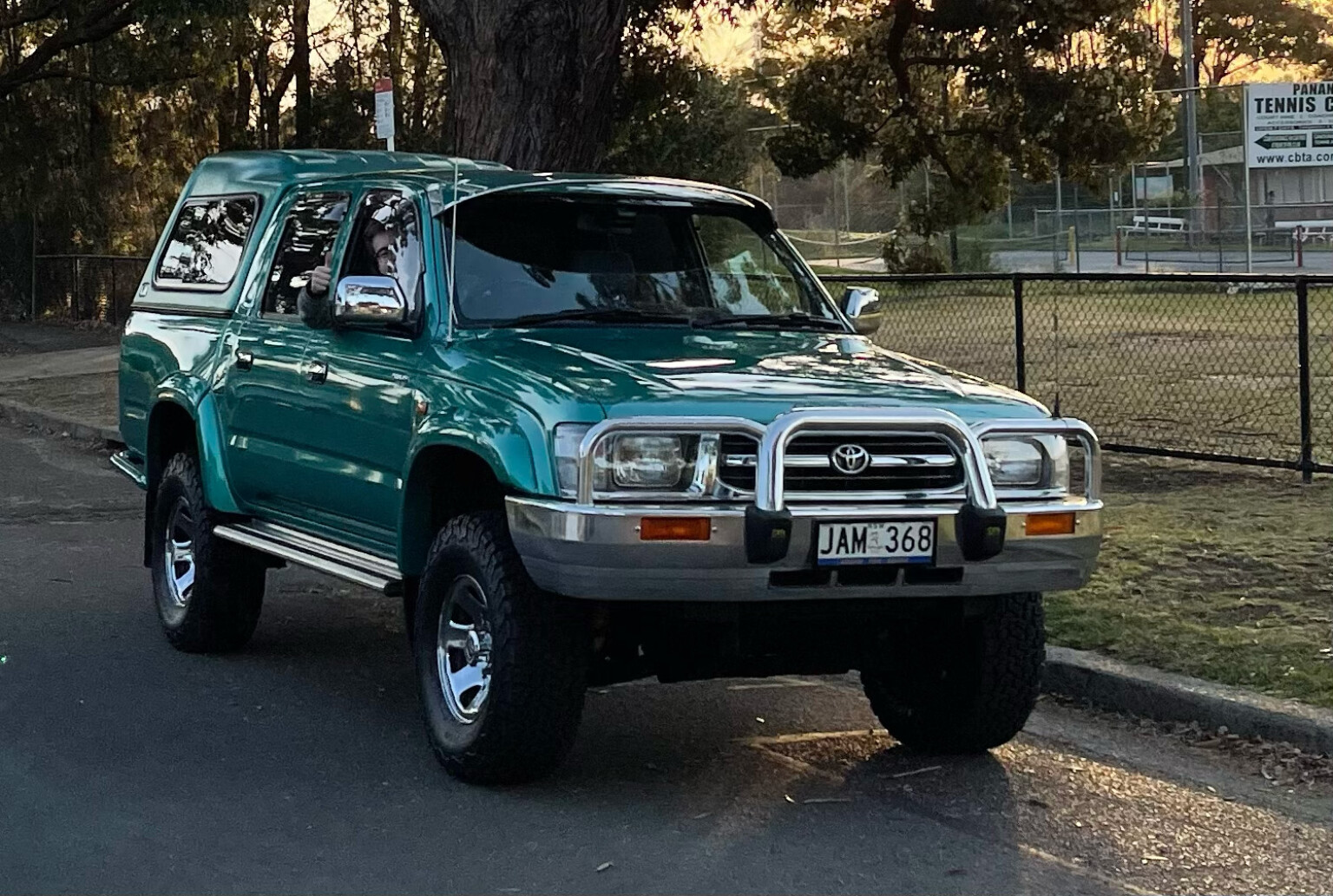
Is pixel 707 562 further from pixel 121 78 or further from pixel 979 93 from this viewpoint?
pixel 121 78

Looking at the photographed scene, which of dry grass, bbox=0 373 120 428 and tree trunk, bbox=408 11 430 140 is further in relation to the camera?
tree trunk, bbox=408 11 430 140

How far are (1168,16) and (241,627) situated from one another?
48.7m

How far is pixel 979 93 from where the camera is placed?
22.4m

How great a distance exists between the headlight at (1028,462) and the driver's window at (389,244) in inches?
81.2

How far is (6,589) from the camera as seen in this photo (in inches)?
378

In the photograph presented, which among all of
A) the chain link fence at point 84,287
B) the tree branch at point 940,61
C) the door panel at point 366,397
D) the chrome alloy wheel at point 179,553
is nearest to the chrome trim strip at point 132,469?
the chrome alloy wheel at point 179,553

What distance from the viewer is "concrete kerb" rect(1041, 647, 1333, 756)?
21.7 ft

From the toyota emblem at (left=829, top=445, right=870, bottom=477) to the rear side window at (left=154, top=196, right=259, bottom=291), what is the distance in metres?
3.50

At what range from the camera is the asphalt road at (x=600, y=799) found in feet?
17.3

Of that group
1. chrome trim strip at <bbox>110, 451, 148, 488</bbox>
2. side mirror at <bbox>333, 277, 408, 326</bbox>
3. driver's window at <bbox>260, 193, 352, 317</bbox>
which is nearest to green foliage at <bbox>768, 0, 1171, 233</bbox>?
chrome trim strip at <bbox>110, 451, 148, 488</bbox>

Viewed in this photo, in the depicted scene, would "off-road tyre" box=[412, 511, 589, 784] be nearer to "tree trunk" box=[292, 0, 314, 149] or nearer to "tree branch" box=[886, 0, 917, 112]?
"tree branch" box=[886, 0, 917, 112]

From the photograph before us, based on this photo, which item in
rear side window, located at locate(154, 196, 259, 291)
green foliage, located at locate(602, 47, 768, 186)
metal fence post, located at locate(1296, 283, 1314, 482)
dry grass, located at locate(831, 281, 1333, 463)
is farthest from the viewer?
green foliage, located at locate(602, 47, 768, 186)

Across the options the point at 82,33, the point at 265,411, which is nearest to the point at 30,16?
the point at 82,33

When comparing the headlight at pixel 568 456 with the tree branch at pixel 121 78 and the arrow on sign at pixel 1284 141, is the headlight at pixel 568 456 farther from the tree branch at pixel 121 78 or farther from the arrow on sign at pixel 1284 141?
the tree branch at pixel 121 78
